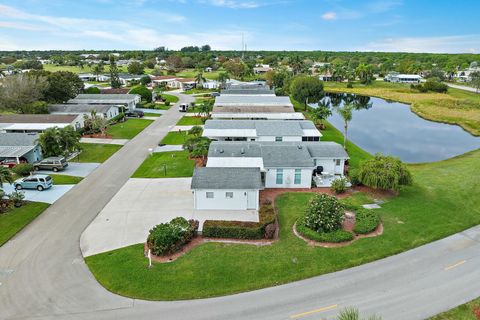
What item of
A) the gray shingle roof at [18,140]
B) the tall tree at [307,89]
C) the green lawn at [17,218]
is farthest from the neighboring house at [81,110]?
the tall tree at [307,89]

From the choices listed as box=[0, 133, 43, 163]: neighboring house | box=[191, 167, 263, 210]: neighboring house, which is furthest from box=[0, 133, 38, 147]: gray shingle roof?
box=[191, 167, 263, 210]: neighboring house

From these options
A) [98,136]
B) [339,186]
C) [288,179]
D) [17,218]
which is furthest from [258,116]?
[17,218]

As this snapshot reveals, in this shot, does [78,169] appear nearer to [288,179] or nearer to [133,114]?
[288,179]

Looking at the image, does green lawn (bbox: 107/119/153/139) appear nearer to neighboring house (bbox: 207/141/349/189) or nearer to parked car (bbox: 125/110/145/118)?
parked car (bbox: 125/110/145/118)

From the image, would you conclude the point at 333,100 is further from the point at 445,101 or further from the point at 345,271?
the point at 345,271

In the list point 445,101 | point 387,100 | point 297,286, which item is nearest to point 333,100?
point 387,100

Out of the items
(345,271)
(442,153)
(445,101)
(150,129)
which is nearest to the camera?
(345,271)

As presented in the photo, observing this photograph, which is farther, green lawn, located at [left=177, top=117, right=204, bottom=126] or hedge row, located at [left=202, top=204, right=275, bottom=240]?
green lawn, located at [left=177, top=117, right=204, bottom=126]
